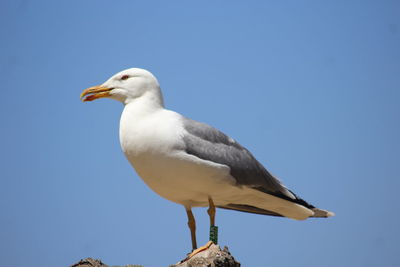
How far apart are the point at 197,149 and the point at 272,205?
5.24 ft

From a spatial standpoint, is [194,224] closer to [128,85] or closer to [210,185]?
[210,185]

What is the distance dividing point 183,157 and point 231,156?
2.53ft

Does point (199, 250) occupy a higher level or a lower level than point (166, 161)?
lower

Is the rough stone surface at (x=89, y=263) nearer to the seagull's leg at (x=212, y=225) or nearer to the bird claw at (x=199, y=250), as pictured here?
the bird claw at (x=199, y=250)

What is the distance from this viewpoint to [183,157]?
20.6 ft

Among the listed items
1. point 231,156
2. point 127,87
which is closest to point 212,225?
point 231,156

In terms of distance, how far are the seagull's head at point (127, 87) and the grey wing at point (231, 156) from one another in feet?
2.10

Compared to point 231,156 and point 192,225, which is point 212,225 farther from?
point 231,156

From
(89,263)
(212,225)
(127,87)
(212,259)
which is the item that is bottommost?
(89,263)

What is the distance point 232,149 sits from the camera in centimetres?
691

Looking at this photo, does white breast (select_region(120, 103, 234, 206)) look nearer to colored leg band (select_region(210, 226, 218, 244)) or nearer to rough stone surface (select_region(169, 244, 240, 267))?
colored leg band (select_region(210, 226, 218, 244))

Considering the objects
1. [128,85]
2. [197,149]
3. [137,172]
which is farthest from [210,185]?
[128,85]

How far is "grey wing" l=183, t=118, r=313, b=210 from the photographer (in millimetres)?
6500

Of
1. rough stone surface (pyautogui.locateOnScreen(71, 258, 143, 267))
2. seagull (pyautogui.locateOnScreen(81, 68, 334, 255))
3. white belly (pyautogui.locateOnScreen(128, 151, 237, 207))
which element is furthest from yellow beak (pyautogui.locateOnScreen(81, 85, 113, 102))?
rough stone surface (pyautogui.locateOnScreen(71, 258, 143, 267))
